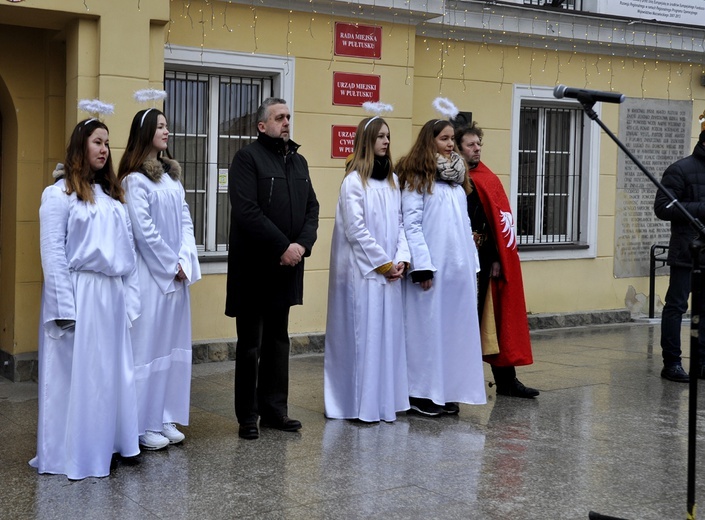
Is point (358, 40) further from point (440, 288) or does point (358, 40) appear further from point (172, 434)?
point (172, 434)

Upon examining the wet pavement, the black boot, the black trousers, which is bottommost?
the wet pavement

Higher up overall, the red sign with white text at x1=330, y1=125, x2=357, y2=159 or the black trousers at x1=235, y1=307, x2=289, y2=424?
the red sign with white text at x1=330, y1=125, x2=357, y2=159

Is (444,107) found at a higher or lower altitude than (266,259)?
higher

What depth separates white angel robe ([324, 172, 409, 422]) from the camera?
719 cm

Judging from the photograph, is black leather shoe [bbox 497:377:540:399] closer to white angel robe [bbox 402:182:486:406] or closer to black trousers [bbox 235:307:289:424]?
white angel robe [bbox 402:182:486:406]

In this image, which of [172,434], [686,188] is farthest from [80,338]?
[686,188]

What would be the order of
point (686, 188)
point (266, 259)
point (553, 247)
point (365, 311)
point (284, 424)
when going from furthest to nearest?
point (553, 247) → point (686, 188) → point (365, 311) → point (284, 424) → point (266, 259)

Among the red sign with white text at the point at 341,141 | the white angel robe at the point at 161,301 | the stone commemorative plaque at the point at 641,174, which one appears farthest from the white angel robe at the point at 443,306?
the stone commemorative plaque at the point at 641,174

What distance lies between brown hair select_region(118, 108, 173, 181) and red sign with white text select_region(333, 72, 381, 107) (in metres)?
4.22

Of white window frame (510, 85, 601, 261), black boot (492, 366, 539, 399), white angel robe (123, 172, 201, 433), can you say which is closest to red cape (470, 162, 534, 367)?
black boot (492, 366, 539, 399)

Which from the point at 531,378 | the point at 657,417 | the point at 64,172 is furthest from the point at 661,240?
the point at 64,172

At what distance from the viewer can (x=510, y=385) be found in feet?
27.0

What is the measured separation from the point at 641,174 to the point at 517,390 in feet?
19.2

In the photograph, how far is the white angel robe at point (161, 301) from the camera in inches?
247
